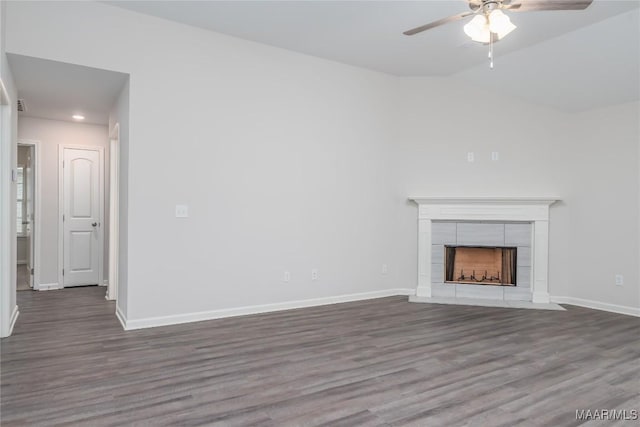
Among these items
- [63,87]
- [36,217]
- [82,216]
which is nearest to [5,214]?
[63,87]

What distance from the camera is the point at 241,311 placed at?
4652mm

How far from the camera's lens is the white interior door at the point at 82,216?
20.7 feet

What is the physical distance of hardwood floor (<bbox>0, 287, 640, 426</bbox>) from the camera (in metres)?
2.39

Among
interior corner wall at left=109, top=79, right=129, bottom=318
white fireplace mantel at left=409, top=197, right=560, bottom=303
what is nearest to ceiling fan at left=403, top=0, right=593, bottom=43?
white fireplace mantel at left=409, top=197, right=560, bottom=303

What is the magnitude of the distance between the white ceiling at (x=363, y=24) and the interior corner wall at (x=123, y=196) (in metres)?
0.99

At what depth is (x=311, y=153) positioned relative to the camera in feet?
17.0

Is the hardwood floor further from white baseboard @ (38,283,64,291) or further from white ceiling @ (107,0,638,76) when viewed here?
white ceiling @ (107,0,638,76)

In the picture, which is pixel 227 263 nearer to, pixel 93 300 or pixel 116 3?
pixel 93 300

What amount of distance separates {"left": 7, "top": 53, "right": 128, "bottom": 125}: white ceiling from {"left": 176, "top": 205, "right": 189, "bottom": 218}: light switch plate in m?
1.36

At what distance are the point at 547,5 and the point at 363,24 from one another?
188cm

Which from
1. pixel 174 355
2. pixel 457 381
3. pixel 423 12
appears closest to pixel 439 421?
pixel 457 381

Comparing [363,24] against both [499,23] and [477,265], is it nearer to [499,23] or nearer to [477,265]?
[499,23]

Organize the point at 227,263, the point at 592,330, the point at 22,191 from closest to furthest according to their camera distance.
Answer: the point at 592,330, the point at 227,263, the point at 22,191

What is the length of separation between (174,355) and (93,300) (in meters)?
2.65
